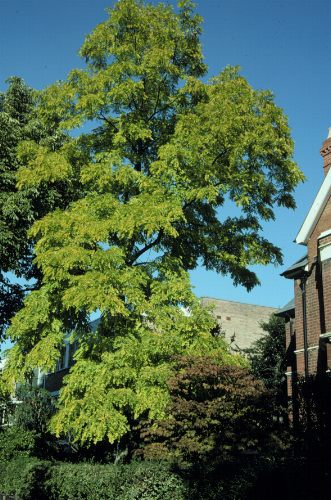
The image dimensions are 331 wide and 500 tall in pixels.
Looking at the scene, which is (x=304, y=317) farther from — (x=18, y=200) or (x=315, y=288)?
(x=18, y=200)

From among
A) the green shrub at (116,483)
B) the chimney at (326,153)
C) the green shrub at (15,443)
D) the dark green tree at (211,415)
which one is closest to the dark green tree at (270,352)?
the green shrub at (15,443)

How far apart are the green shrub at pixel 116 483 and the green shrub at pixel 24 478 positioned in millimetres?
730

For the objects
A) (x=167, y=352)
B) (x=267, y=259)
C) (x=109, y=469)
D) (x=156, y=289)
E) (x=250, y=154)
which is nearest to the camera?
(x=109, y=469)

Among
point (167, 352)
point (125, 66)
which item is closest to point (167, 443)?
point (167, 352)

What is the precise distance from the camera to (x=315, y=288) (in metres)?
16.5

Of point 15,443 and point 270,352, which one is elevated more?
point 270,352

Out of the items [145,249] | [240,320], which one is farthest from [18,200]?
[240,320]

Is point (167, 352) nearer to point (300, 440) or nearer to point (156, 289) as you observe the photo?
point (156, 289)

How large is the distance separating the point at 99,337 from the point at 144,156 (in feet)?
21.8

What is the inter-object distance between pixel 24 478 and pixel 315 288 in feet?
34.0

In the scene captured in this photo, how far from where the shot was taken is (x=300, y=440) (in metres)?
11.4

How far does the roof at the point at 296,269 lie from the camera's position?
56.9ft

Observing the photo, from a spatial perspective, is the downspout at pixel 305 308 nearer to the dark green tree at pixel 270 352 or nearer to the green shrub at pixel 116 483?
the green shrub at pixel 116 483

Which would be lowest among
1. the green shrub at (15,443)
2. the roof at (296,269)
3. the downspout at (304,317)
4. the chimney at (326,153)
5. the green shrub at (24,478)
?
the green shrub at (24,478)
